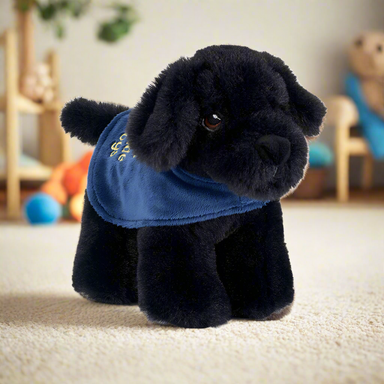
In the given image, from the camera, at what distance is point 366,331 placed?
62 centimetres

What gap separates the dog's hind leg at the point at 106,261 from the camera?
721 millimetres

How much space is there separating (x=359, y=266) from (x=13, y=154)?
4.65 ft

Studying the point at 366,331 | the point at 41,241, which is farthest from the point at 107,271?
the point at 41,241

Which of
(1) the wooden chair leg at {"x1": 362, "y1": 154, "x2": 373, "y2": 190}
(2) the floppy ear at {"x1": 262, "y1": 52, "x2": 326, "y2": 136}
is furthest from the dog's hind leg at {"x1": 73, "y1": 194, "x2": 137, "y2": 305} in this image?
Answer: (1) the wooden chair leg at {"x1": 362, "y1": 154, "x2": 373, "y2": 190}

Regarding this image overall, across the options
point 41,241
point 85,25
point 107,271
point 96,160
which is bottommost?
point 41,241

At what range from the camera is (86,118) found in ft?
2.51

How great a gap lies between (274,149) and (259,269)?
182mm

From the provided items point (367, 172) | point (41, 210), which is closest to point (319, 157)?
point (367, 172)

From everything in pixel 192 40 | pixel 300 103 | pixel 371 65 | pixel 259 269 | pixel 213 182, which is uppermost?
pixel 192 40

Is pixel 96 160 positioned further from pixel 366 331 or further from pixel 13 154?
pixel 13 154

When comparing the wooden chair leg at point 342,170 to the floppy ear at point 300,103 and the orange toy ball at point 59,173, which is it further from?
the floppy ear at point 300,103

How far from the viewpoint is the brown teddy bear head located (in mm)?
2568

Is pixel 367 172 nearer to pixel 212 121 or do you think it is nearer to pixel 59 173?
pixel 59 173

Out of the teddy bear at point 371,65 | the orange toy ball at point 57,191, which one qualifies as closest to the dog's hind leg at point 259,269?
the orange toy ball at point 57,191
